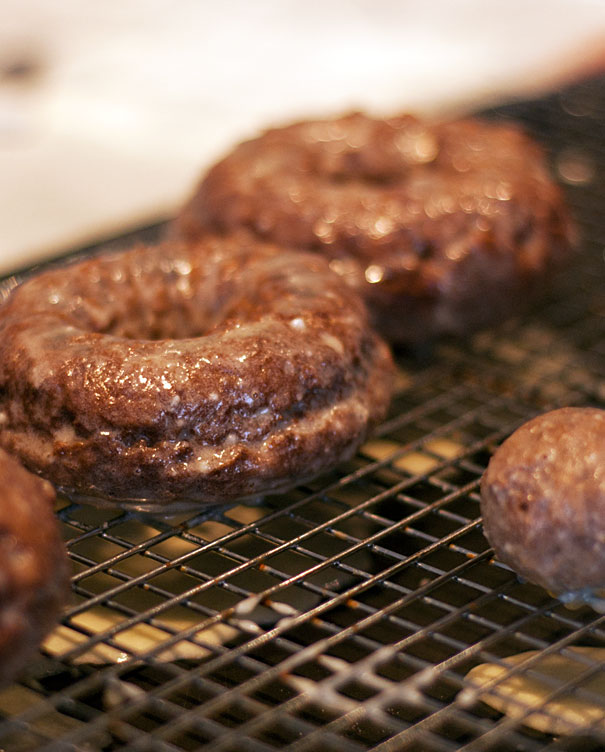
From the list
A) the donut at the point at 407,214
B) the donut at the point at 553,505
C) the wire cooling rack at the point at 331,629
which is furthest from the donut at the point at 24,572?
the donut at the point at 407,214

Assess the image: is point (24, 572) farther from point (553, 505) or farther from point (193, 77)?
point (193, 77)

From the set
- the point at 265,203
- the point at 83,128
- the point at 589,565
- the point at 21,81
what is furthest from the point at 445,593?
the point at 21,81

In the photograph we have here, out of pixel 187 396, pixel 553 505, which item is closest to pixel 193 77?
pixel 187 396

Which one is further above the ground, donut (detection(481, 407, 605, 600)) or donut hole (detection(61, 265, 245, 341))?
donut hole (detection(61, 265, 245, 341))

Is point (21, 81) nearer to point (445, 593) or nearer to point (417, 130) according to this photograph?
point (417, 130)

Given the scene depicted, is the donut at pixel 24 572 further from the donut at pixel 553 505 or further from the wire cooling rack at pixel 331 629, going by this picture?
the donut at pixel 553 505

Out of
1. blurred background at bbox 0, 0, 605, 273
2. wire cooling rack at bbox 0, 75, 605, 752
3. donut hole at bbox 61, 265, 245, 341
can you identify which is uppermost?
blurred background at bbox 0, 0, 605, 273

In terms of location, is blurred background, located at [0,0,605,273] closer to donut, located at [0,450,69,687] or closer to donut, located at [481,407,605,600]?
donut, located at [0,450,69,687]

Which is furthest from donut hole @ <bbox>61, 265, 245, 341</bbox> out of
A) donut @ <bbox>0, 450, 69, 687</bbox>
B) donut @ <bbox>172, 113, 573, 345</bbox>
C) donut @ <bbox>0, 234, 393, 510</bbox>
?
donut @ <bbox>0, 450, 69, 687</bbox>
